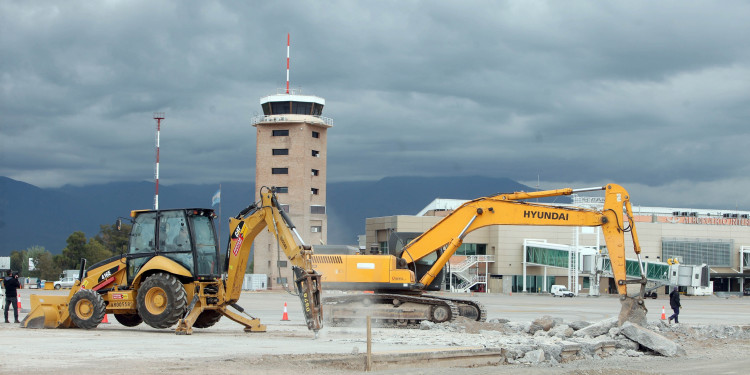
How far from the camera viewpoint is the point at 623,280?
957 inches

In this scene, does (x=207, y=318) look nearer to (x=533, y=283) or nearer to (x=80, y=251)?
(x=533, y=283)

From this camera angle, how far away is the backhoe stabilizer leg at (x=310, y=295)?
1964cm

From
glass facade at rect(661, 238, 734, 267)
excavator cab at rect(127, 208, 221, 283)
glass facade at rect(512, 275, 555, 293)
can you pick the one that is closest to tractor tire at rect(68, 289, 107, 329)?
excavator cab at rect(127, 208, 221, 283)

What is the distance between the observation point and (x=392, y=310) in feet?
90.6

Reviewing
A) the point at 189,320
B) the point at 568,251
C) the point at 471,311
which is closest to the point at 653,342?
the point at 471,311

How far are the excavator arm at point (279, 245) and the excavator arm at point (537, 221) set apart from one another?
7.39 meters

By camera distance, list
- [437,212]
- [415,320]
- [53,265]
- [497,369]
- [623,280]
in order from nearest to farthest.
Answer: [497,369]
[623,280]
[415,320]
[437,212]
[53,265]

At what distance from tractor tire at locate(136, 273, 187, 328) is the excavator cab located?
738mm

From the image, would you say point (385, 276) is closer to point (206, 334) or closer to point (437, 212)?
point (206, 334)

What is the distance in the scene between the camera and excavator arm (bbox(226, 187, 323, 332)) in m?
19.8

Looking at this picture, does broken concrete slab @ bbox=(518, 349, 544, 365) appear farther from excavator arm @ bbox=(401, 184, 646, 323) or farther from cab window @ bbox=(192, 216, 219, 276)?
cab window @ bbox=(192, 216, 219, 276)

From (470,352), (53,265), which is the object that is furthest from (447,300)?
(53,265)

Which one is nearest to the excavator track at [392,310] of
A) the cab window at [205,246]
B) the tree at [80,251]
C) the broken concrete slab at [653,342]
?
the cab window at [205,246]

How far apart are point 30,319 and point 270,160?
79.4 m
